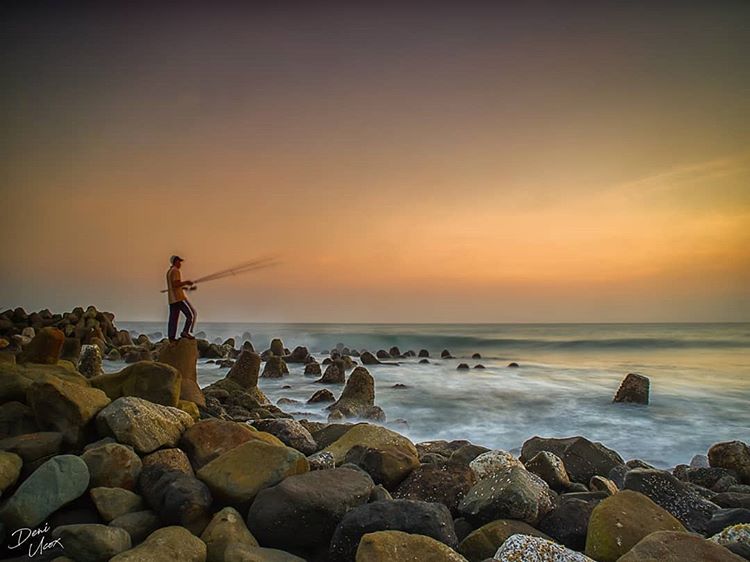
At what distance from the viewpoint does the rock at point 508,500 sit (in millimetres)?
3227

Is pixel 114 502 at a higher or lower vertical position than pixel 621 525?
lower

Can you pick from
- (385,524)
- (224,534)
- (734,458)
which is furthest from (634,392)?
(224,534)

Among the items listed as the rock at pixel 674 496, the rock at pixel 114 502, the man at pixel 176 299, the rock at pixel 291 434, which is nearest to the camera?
the rock at pixel 114 502

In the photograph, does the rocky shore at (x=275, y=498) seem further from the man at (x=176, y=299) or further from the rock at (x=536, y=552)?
the man at (x=176, y=299)

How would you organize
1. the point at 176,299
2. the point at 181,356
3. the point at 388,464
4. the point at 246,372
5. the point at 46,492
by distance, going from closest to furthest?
the point at 46,492
the point at 388,464
the point at 181,356
the point at 176,299
the point at 246,372

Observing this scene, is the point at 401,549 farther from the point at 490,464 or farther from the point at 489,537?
the point at 490,464

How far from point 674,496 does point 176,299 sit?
21.5 ft

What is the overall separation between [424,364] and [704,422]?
11.8 meters

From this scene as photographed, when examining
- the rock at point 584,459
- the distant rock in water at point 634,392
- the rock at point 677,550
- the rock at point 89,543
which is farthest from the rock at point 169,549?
the distant rock in water at point 634,392

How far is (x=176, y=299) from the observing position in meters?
7.76

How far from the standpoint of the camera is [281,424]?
4.87 m

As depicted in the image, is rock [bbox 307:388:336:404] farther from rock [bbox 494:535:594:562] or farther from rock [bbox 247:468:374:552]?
rock [bbox 494:535:594:562]

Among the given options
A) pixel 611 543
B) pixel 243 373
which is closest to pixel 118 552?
pixel 611 543

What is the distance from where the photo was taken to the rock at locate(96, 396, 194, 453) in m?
3.80
